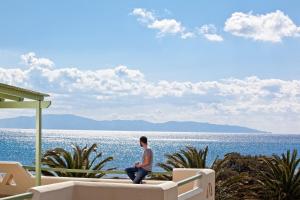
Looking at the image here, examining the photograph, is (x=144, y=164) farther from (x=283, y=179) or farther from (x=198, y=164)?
(x=283, y=179)

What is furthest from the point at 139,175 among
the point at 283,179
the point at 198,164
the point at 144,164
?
the point at 283,179

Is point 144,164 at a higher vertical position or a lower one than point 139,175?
higher

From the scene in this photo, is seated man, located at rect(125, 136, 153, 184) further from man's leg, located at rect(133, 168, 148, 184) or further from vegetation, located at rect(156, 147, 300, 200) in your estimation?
vegetation, located at rect(156, 147, 300, 200)

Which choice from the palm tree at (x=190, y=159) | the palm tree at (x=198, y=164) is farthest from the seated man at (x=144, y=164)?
the palm tree at (x=190, y=159)

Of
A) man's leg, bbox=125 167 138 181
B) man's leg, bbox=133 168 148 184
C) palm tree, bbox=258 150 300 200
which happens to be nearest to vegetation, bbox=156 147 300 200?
palm tree, bbox=258 150 300 200

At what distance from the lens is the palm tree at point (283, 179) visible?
31.8 metres

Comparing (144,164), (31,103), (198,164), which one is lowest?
(198,164)

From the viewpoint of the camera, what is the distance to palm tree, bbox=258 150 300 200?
104 feet

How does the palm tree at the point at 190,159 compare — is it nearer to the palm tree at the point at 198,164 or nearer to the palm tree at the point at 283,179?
the palm tree at the point at 198,164

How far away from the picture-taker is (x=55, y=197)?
9945 mm

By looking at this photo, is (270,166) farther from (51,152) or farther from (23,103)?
(23,103)

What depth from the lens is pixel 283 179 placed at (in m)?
32.1

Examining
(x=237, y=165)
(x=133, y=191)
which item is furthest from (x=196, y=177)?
(x=237, y=165)

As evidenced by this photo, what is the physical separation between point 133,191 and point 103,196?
1.72 feet
